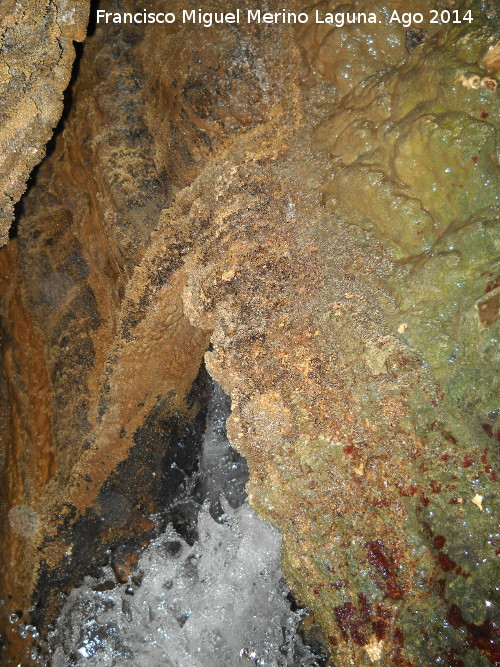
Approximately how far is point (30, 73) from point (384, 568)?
1949mm

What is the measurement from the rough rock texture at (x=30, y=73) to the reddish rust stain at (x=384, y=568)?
1689 millimetres

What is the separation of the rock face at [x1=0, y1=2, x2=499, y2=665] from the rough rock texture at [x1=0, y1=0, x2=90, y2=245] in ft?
1.63

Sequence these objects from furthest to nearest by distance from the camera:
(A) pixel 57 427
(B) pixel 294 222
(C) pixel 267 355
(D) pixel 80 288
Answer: (D) pixel 80 288
(A) pixel 57 427
(B) pixel 294 222
(C) pixel 267 355

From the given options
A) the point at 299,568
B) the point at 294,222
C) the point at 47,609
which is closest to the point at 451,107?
the point at 294,222

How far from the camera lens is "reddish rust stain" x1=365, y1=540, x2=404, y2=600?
1438 millimetres

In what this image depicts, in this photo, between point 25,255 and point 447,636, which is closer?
point 447,636

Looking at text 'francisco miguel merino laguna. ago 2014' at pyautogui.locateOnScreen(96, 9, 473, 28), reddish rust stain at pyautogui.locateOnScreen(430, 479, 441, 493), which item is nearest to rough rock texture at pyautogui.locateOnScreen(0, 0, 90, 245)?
text 'francisco miguel merino laguna. ago 2014' at pyautogui.locateOnScreen(96, 9, 473, 28)

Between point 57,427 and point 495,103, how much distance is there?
7.18ft

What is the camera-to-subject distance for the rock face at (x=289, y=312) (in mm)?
1423

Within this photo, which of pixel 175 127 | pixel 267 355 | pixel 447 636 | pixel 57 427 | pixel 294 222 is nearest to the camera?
pixel 447 636

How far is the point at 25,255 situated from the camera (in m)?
2.58

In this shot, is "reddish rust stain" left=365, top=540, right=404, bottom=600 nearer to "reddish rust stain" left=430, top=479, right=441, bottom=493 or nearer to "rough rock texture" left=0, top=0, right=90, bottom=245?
"reddish rust stain" left=430, top=479, right=441, bottom=493

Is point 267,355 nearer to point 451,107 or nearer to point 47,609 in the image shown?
point 451,107

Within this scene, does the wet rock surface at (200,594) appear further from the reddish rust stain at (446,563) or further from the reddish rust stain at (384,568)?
the reddish rust stain at (446,563)
